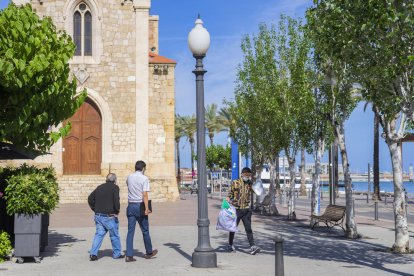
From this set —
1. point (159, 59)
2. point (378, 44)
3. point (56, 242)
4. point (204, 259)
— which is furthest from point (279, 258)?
point (159, 59)

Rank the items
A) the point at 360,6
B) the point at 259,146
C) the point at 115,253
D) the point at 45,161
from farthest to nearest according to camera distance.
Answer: the point at 45,161 < the point at 259,146 < the point at 115,253 < the point at 360,6

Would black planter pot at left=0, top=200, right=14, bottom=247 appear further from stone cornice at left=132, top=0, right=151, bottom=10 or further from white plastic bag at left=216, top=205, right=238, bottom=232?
stone cornice at left=132, top=0, right=151, bottom=10

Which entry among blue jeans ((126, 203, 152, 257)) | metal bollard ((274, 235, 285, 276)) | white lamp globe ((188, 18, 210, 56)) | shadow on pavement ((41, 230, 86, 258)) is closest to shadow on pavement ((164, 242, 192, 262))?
blue jeans ((126, 203, 152, 257))

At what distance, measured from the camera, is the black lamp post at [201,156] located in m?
11.1

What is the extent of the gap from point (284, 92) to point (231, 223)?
11.0m

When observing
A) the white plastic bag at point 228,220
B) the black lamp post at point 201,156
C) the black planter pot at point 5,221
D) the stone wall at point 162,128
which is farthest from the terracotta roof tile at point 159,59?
the black lamp post at point 201,156

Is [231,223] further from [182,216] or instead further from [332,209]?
[182,216]

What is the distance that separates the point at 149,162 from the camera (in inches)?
1331

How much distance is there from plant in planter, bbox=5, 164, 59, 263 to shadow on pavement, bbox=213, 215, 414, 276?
4689 millimetres

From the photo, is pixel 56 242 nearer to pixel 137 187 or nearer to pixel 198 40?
pixel 137 187

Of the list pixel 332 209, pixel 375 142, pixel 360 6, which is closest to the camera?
pixel 360 6

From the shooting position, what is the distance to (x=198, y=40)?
11500 mm

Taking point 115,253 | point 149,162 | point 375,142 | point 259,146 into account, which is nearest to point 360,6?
point 115,253

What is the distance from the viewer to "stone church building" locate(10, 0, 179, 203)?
110 ft
